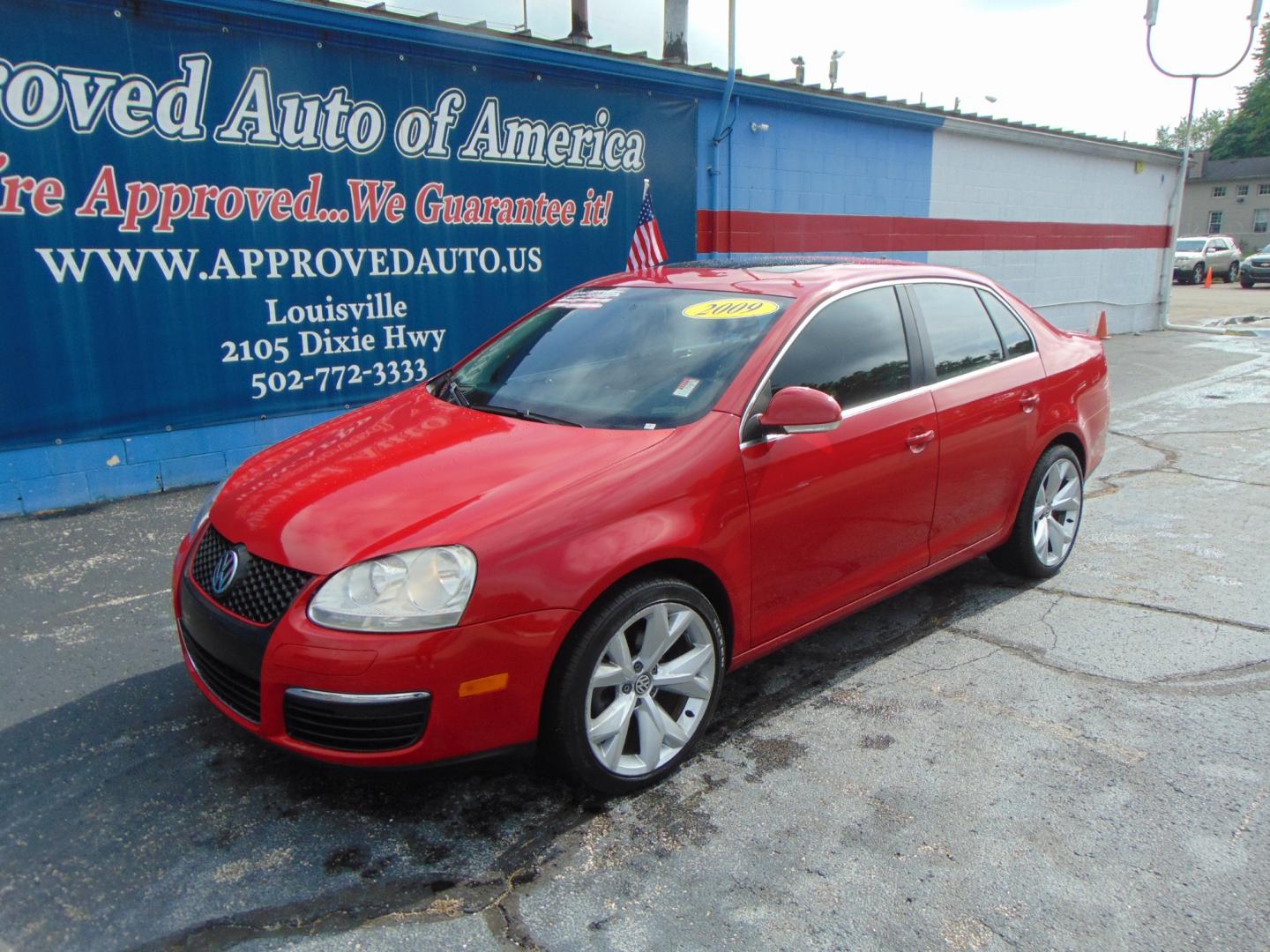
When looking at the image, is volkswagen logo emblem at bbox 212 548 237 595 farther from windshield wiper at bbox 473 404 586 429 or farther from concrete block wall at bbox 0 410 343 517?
concrete block wall at bbox 0 410 343 517

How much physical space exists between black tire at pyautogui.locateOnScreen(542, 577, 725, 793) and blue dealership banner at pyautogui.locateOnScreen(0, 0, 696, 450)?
16.8 ft

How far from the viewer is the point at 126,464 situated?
6.47 metres

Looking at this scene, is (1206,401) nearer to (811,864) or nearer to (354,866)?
(811,864)

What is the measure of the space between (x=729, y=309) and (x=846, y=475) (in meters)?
0.80

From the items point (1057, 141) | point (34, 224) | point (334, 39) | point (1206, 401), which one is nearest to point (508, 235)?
point (334, 39)

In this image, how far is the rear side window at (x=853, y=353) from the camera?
11.3 feet

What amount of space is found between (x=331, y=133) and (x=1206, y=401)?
9.27 meters

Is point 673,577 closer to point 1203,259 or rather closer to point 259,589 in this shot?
point 259,589

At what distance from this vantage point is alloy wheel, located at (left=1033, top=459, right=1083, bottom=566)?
4.66m

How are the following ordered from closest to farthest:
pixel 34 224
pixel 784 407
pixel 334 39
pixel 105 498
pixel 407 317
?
pixel 784 407 < pixel 34 224 < pixel 105 498 < pixel 334 39 < pixel 407 317

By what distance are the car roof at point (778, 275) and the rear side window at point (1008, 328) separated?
121mm

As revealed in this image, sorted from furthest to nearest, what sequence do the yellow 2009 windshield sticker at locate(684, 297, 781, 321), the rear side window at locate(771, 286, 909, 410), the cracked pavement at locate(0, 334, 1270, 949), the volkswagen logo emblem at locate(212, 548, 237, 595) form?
the yellow 2009 windshield sticker at locate(684, 297, 781, 321)
the rear side window at locate(771, 286, 909, 410)
the volkswagen logo emblem at locate(212, 548, 237, 595)
the cracked pavement at locate(0, 334, 1270, 949)

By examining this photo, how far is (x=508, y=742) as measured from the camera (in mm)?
2672

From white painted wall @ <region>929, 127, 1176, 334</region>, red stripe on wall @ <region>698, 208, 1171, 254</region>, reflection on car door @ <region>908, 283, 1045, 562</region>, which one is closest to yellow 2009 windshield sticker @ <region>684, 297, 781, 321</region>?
reflection on car door @ <region>908, 283, 1045, 562</region>
